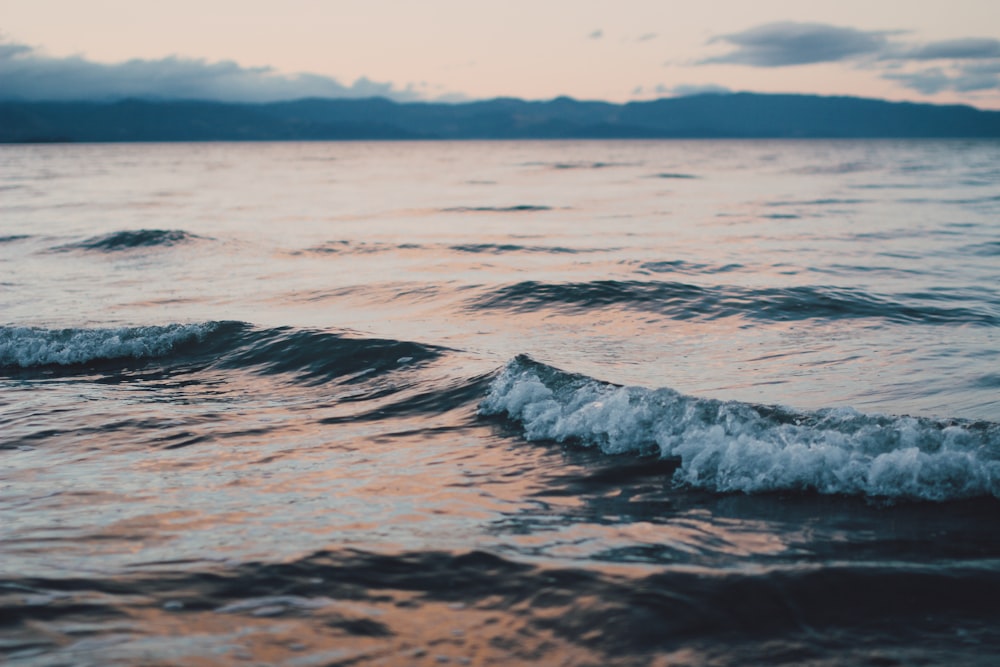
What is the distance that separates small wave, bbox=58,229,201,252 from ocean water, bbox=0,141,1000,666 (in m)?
6.30

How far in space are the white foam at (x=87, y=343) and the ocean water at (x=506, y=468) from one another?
0.20ft

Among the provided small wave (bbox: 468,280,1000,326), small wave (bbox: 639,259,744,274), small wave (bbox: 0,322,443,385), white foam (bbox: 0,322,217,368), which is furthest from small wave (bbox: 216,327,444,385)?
small wave (bbox: 639,259,744,274)

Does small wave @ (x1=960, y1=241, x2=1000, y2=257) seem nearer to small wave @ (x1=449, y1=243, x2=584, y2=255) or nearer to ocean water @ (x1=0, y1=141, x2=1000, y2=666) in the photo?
ocean water @ (x1=0, y1=141, x2=1000, y2=666)

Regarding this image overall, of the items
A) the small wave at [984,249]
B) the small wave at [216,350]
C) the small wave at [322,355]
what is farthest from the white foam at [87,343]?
the small wave at [984,249]

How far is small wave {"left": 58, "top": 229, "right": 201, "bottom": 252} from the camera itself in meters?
25.5

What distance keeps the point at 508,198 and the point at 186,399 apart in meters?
37.0

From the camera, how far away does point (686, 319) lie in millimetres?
14633

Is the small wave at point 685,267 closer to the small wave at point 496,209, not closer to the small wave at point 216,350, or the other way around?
the small wave at point 216,350

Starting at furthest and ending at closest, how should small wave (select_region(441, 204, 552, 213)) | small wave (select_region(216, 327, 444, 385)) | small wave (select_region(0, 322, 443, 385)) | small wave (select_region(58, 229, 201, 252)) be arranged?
small wave (select_region(441, 204, 552, 213)) → small wave (select_region(58, 229, 201, 252)) → small wave (select_region(0, 322, 443, 385)) → small wave (select_region(216, 327, 444, 385))

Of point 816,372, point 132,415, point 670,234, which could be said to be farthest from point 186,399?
point 670,234

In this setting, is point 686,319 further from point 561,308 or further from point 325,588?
point 325,588

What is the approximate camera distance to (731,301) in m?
15.9

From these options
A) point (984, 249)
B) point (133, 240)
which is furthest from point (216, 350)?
point (984, 249)

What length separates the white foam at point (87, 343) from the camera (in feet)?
41.9
